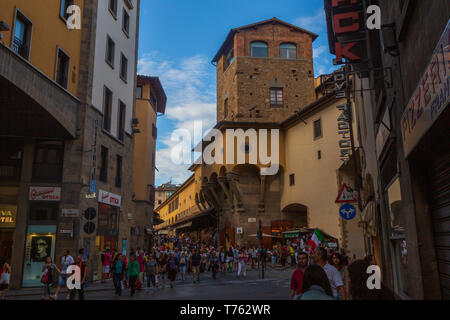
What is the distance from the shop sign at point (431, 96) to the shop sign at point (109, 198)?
17068 mm

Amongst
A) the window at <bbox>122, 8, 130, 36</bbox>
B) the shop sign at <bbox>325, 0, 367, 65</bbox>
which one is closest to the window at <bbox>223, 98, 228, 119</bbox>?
the window at <bbox>122, 8, 130, 36</bbox>

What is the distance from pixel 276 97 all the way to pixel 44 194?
1008 inches

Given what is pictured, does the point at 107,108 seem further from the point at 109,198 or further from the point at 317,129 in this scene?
the point at 317,129

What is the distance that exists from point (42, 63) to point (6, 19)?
2670 millimetres

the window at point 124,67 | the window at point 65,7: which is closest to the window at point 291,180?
the window at point 124,67

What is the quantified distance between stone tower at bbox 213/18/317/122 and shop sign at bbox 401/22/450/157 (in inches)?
1204

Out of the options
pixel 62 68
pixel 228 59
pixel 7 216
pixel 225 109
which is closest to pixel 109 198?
→ pixel 7 216

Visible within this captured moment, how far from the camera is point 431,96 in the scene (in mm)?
5219

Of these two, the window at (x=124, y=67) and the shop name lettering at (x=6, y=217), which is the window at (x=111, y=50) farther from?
the shop name lettering at (x=6, y=217)

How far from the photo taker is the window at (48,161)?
720 inches

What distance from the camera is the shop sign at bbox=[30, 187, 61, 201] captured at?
1775 centimetres

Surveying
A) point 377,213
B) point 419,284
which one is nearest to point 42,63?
point 377,213

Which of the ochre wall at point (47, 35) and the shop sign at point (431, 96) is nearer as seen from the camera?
the shop sign at point (431, 96)
